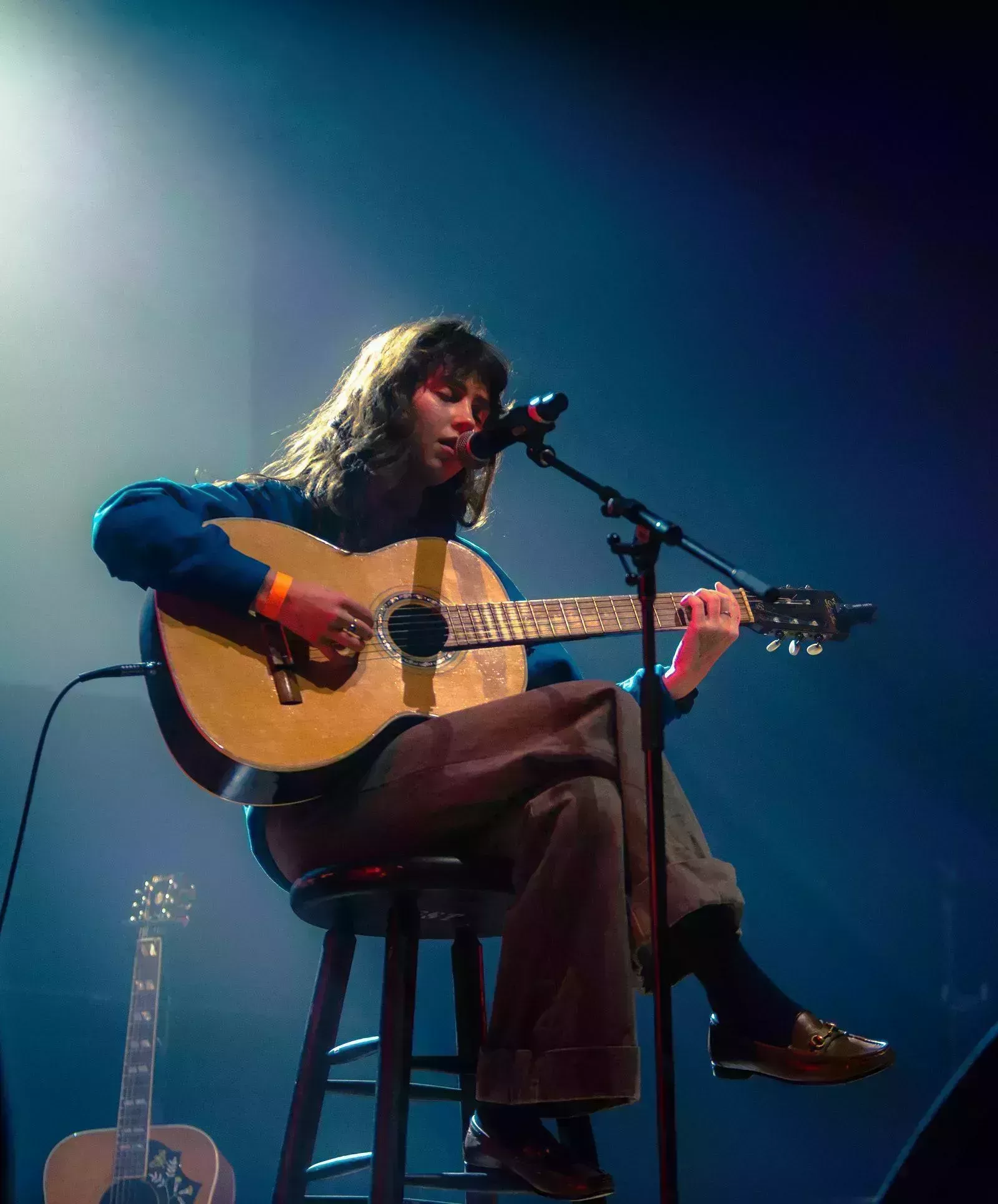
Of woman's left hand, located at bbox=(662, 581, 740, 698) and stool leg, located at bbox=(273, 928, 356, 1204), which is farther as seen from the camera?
woman's left hand, located at bbox=(662, 581, 740, 698)

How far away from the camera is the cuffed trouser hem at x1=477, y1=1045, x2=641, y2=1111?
144 centimetres

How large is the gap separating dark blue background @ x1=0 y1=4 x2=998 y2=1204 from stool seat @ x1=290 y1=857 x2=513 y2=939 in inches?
67.3

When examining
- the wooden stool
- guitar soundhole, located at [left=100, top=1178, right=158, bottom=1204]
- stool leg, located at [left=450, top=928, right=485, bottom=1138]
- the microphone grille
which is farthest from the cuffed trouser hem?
guitar soundhole, located at [left=100, top=1178, right=158, bottom=1204]

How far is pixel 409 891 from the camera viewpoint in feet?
5.71

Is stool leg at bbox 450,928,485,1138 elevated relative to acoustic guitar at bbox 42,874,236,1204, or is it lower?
elevated

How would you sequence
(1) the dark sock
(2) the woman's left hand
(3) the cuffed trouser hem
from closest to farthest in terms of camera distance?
(3) the cuffed trouser hem, (1) the dark sock, (2) the woman's left hand

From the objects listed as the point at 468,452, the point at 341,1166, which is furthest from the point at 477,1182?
the point at 468,452

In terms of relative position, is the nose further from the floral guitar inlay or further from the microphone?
the floral guitar inlay

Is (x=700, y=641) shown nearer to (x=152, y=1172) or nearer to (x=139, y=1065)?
(x=139, y=1065)

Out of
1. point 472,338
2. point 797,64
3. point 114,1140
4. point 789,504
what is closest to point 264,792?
point 472,338

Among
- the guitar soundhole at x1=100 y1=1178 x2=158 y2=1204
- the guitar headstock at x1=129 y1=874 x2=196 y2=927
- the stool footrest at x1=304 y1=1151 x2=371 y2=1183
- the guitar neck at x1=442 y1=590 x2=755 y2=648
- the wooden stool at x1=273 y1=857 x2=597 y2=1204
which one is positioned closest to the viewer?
the wooden stool at x1=273 y1=857 x2=597 y2=1204

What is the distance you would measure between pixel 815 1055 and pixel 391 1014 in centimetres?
72

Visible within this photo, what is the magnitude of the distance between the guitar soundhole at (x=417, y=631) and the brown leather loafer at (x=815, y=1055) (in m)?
0.91

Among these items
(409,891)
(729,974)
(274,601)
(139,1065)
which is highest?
(274,601)
